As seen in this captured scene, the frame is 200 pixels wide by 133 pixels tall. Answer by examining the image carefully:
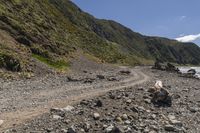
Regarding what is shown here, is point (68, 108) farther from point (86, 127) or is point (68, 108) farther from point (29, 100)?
point (29, 100)

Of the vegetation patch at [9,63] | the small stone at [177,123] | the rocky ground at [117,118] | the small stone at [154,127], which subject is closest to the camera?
the rocky ground at [117,118]

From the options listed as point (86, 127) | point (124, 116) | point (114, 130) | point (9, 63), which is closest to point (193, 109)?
point (124, 116)

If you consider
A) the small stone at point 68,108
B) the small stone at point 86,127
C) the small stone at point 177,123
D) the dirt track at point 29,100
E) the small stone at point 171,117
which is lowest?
the small stone at point 177,123

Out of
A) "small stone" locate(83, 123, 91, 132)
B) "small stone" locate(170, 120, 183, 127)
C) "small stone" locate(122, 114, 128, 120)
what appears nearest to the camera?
"small stone" locate(83, 123, 91, 132)

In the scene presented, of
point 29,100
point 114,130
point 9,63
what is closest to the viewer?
point 114,130

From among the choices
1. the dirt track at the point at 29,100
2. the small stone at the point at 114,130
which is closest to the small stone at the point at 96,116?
the small stone at the point at 114,130

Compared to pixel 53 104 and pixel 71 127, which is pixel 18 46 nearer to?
pixel 53 104

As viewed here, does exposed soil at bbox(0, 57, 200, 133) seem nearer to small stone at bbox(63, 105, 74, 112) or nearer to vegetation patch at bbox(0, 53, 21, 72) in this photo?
small stone at bbox(63, 105, 74, 112)

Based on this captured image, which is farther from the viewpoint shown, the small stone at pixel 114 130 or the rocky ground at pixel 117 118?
the rocky ground at pixel 117 118

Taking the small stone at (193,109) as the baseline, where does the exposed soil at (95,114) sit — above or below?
above

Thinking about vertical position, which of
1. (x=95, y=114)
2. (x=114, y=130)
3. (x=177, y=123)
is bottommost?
(x=177, y=123)

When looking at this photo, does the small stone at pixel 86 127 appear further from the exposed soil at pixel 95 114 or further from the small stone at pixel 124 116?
the small stone at pixel 124 116

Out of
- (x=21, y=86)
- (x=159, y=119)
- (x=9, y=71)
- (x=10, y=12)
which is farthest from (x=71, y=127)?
(x=10, y=12)

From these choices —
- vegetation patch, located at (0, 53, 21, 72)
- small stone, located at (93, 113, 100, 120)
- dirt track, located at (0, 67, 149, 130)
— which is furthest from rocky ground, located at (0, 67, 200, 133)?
vegetation patch, located at (0, 53, 21, 72)
